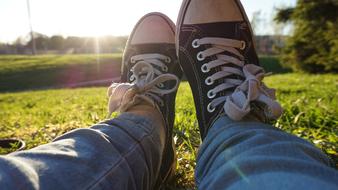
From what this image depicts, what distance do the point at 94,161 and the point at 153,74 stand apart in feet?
2.70

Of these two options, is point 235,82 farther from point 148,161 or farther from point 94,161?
point 94,161

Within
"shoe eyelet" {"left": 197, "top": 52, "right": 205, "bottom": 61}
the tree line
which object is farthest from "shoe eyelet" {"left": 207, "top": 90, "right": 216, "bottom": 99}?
the tree line

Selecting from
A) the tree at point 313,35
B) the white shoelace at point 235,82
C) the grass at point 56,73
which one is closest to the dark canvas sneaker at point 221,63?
the white shoelace at point 235,82

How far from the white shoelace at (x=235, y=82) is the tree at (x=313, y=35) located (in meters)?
3.41

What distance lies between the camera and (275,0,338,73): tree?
5.19 metres

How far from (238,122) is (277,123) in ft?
2.75

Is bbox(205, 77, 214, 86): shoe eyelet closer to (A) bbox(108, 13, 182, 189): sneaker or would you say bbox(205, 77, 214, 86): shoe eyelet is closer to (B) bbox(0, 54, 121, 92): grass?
(A) bbox(108, 13, 182, 189): sneaker

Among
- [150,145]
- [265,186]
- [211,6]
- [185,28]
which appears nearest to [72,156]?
[150,145]

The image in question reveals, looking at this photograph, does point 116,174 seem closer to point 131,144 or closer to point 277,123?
point 131,144

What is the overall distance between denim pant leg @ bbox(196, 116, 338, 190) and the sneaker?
0.98 ft

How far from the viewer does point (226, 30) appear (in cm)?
170

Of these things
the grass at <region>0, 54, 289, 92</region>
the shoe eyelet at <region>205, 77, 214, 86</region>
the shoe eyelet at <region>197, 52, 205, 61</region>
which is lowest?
the grass at <region>0, 54, 289, 92</region>

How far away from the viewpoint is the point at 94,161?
31.9 inches

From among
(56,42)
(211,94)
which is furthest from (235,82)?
(56,42)
